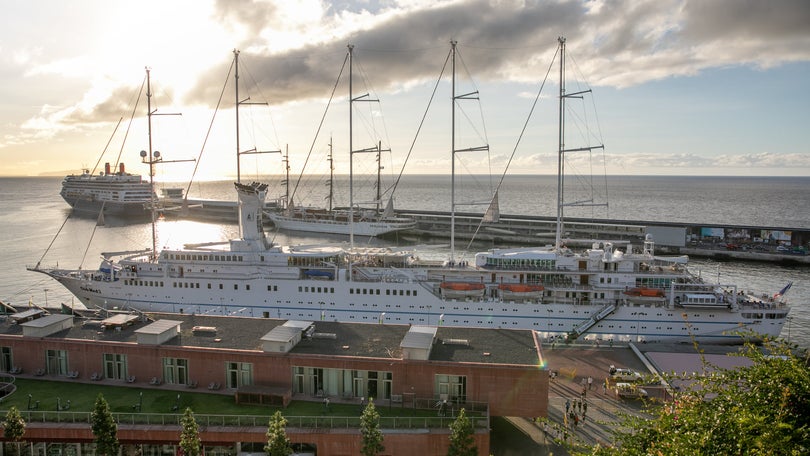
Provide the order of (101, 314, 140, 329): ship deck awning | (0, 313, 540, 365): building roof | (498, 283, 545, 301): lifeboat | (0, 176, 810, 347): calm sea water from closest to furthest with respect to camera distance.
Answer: (0, 313, 540, 365): building roof → (101, 314, 140, 329): ship deck awning → (498, 283, 545, 301): lifeboat → (0, 176, 810, 347): calm sea water

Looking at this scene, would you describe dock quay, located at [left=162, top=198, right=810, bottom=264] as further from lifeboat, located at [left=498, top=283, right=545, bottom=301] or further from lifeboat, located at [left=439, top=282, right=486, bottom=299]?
lifeboat, located at [left=498, top=283, right=545, bottom=301]

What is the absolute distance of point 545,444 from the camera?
2045 centimetres

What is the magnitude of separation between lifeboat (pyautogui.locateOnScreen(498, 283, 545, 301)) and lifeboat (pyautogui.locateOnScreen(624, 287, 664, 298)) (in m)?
5.71

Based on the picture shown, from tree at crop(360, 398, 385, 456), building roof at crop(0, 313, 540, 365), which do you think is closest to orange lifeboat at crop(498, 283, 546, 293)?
building roof at crop(0, 313, 540, 365)

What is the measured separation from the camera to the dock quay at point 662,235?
221 feet

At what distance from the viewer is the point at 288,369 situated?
2108 centimetres

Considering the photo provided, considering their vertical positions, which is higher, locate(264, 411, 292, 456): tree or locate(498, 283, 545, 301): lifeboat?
locate(498, 283, 545, 301): lifeboat

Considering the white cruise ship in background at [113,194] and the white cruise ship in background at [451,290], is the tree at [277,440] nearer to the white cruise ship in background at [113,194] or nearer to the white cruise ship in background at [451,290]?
the white cruise ship in background at [451,290]

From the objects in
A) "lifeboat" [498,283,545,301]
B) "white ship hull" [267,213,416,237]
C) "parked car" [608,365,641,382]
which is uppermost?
"white ship hull" [267,213,416,237]

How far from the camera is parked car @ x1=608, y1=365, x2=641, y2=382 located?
2550 cm

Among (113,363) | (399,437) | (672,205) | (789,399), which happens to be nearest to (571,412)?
(399,437)

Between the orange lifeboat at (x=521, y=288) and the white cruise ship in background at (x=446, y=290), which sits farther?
the orange lifeboat at (x=521, y=288)

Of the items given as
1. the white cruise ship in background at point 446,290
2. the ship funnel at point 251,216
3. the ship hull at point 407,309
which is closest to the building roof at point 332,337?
the ship hull at point 407,309

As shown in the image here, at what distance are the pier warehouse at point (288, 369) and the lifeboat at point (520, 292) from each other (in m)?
10.4
